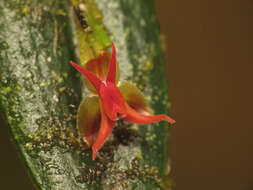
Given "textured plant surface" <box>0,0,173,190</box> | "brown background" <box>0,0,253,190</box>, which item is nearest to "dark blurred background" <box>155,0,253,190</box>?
"brown background" <box>0,0,253,190</box>

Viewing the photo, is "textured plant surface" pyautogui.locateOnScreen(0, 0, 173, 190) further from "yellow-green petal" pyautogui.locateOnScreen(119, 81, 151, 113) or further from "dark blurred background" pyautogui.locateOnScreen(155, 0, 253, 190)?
"dark blurred background" pyautogui.locateOnScreen(155, 0, 253, 190)

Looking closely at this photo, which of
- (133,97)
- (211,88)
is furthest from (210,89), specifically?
(133,97)

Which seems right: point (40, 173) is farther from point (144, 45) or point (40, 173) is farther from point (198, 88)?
point (198, 88)

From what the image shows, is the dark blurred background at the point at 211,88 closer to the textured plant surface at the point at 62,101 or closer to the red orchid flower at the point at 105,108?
the textured plant surface at the point at 62,101

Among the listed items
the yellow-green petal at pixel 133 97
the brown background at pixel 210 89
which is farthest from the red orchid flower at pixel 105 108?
the brown background at pixel 210 89

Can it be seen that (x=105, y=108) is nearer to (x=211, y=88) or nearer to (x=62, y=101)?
(x=62, y=101)
